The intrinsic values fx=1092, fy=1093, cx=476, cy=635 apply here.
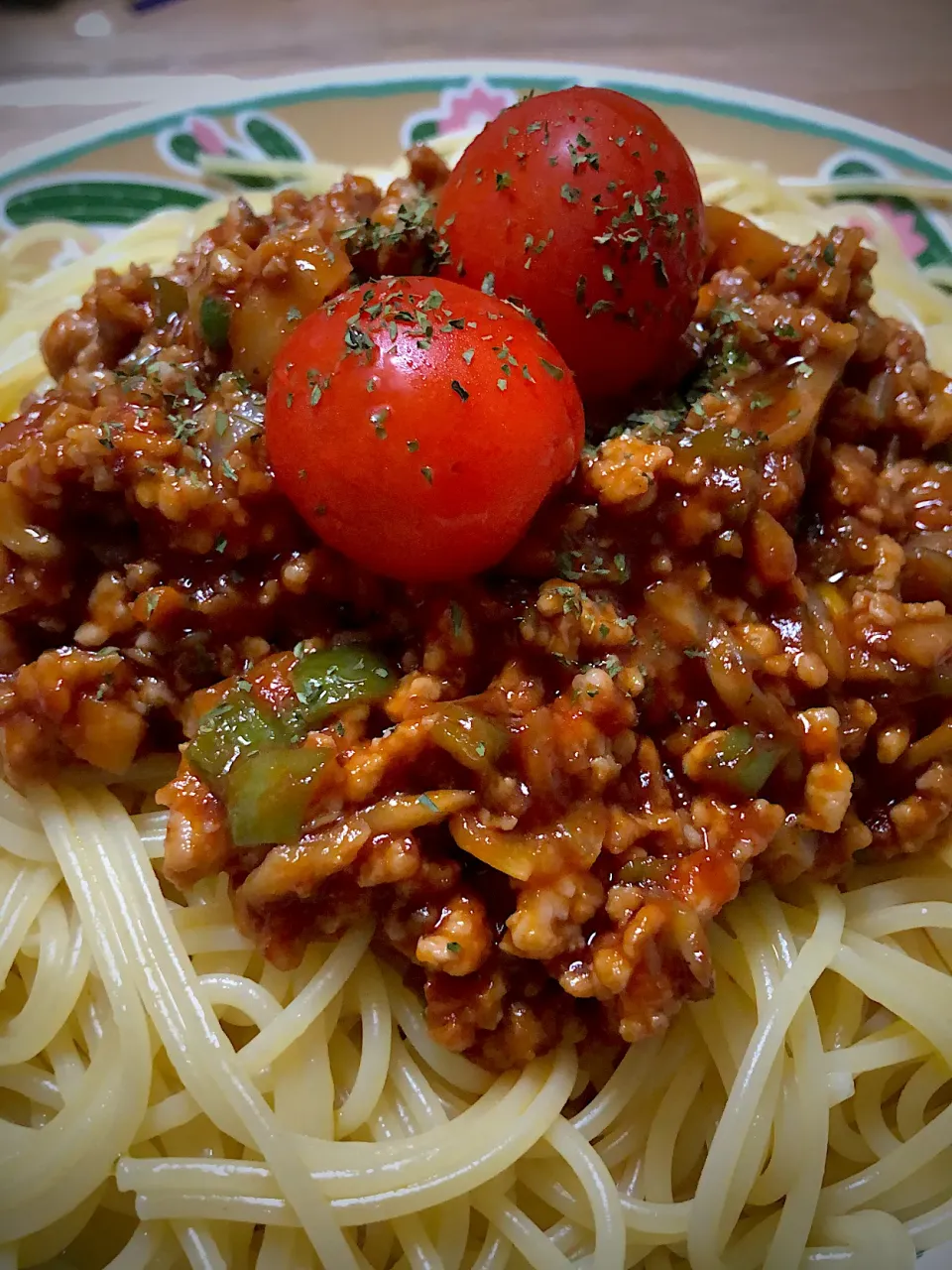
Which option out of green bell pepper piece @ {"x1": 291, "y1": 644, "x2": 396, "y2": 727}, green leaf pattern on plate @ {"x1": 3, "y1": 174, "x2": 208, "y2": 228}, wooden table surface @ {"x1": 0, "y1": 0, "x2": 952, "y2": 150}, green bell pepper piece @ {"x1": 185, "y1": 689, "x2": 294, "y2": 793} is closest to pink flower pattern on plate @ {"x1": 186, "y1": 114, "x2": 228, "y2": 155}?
green leaf pattern on plate @ {"x1": 3, "y1": 174, "x2": 208, "y2": 228}

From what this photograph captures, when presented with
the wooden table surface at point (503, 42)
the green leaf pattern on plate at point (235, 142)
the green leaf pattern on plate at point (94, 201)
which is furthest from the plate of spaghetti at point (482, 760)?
the wooden table surface at point (503, 42)

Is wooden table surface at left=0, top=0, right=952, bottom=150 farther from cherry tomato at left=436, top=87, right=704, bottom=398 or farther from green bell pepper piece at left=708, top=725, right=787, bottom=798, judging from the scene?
green bell pepper piece at left=708, top=725, right=787, bottom=798

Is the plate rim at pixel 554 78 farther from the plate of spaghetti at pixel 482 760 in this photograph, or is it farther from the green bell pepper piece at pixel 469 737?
the green bell pepper piece at pixel 469 737

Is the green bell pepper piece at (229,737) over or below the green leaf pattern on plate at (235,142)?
below

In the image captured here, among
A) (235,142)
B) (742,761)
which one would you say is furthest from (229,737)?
(235,142)

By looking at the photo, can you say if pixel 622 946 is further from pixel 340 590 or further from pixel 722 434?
pixel 722 434

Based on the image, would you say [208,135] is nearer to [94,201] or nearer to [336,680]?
[94,201]

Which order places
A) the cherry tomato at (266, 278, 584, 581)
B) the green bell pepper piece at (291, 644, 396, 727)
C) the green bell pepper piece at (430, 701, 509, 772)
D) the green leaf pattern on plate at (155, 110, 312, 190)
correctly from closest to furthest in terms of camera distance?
the cherry tomato at (266, 278, 584, 581)
the green bell pepper piece at (430, 701, 509, 772)
the green bell pepper piece at (291, 644, 396, 727)
the green leaf pattern on plate at (155, 110, 312, 190)
